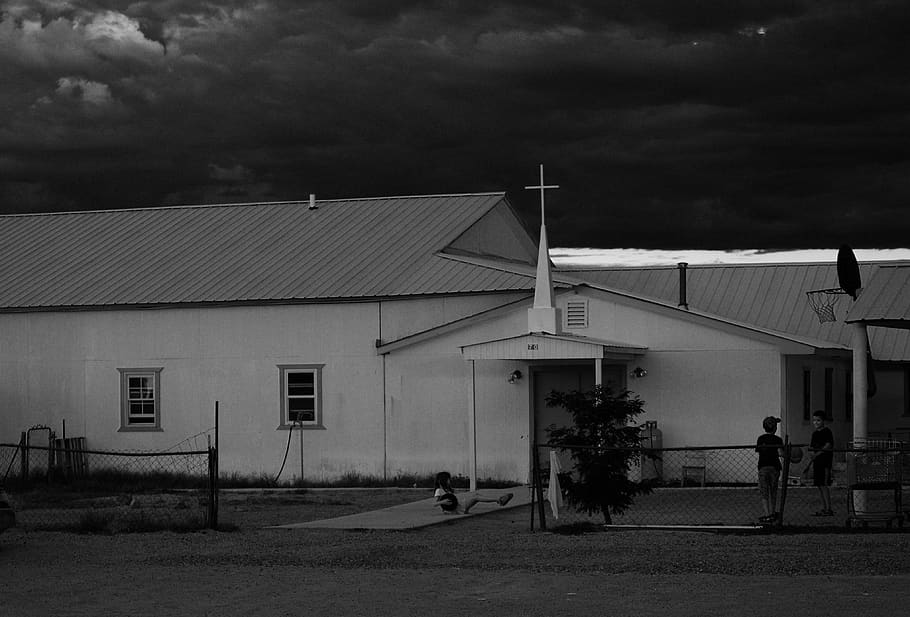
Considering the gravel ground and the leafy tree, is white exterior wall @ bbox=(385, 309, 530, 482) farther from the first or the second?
the gravel ground

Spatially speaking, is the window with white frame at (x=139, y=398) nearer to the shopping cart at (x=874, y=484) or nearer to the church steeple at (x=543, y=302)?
the church steeple at (x=543, y=302)

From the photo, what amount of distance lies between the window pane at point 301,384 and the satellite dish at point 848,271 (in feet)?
41.3

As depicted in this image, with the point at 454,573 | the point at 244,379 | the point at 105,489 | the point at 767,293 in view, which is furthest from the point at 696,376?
the point at 454,573

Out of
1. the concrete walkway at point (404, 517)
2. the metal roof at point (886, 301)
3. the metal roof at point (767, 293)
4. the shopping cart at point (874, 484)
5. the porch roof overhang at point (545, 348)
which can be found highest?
the metal roof at point (767, 293)

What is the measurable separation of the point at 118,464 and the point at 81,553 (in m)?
15.1

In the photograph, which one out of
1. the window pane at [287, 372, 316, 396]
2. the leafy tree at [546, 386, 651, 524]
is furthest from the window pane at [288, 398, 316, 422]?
the leafy tree at [546, 386, 651, 524]

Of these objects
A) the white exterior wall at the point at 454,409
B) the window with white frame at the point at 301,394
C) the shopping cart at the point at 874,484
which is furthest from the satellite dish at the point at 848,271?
the window with white frame at the point at 301,394

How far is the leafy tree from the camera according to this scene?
18125mm

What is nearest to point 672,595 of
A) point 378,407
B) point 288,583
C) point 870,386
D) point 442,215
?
point 288,583

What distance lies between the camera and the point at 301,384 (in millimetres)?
30016

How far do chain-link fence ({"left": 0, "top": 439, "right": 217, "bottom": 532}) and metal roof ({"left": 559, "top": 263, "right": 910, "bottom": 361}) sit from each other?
11.0 m

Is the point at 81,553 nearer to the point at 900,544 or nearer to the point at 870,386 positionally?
the point at 900,544

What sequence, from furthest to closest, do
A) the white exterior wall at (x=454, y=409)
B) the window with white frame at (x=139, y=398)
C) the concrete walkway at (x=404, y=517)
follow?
the window with white frame at (x=139, y=398)
the white exterior wall at (x=454, y=409)
the concrete walkway at (x=404, y=517)

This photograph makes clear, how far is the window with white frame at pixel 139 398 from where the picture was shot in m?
31.0
